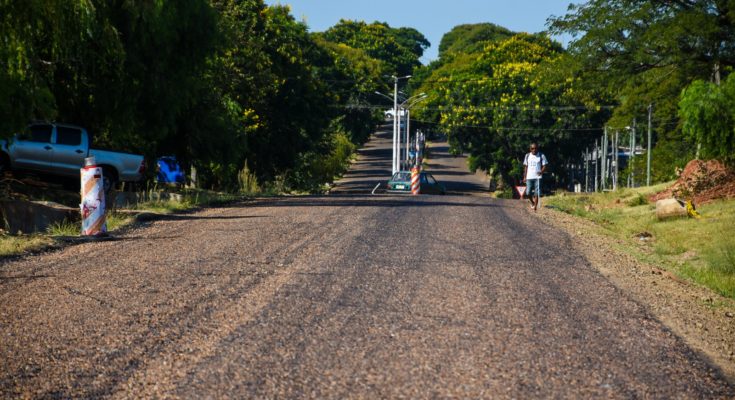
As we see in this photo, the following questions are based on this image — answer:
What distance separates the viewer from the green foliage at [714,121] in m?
25.3

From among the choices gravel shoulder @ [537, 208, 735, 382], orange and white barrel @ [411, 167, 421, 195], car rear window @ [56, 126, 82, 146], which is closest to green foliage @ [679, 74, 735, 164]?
gravel shoulder @ [537, 208, 735, 382]

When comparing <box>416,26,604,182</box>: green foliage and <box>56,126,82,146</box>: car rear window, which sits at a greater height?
<box>416,26,604,182</box>: green foliage

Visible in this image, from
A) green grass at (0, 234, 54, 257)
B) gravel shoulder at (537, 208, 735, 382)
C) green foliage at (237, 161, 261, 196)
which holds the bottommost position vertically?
gravel shoulder at (537, 208, 735, 382)

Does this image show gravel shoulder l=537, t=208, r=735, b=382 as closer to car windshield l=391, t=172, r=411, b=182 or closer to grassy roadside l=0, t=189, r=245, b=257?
grassy roadside l=0, t=189, r=245, b=257

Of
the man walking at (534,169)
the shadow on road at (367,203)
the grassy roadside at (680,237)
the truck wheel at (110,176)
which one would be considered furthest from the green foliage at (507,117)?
the truck wheel at (110,176)

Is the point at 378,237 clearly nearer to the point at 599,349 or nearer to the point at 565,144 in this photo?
the point at 599,349

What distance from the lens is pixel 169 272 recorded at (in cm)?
1010

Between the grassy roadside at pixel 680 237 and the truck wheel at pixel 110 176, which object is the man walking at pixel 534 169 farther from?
the truck wheel at pixel 110 176

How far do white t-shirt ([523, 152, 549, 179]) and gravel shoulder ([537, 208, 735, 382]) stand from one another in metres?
6.99

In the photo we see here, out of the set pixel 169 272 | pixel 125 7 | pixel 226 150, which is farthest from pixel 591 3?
pixel 169 272

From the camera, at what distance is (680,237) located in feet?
56.1

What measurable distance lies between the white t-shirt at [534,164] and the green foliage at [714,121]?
5433mm

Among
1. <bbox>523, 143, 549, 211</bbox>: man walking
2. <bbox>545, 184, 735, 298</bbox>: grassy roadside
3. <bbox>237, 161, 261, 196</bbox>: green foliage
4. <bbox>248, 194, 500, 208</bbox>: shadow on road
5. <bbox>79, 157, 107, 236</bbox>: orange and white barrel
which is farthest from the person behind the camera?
<bbox>237, 161, 261, 196</bbox>: green foliage

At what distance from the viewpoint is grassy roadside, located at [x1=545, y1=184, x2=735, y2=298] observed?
1266cm
